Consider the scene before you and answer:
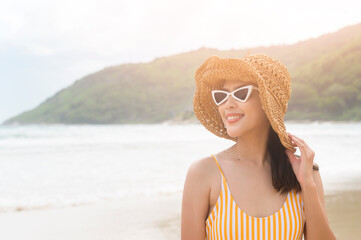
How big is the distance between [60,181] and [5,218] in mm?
2893

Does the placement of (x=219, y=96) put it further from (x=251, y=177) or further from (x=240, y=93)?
(x=251, y=177)

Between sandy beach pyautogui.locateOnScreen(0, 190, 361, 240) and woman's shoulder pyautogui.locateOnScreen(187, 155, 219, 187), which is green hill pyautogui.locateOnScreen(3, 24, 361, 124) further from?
woman's shoulder pyautogui.locateOnScreen(187, 155, 219, 187)

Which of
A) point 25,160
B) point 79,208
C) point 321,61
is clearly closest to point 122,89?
point 321,61

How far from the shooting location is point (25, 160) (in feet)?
41.0

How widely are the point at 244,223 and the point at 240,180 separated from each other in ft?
0.63

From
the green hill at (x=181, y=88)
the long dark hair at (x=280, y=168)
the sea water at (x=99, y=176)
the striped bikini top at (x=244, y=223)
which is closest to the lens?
the striped bikini top at (x=244, y=223)

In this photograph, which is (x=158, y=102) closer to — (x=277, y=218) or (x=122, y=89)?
(x=122, y=89)

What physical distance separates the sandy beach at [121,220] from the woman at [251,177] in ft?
8.81

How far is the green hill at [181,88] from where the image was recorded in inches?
2010

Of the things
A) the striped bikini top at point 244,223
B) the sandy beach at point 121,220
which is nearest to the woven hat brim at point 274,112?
the striped bikini top at point 244,223

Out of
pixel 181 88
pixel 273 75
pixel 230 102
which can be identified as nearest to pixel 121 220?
pixel 230 102

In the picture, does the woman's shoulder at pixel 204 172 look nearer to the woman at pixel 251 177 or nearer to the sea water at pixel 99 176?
the woman at pixel 251 177

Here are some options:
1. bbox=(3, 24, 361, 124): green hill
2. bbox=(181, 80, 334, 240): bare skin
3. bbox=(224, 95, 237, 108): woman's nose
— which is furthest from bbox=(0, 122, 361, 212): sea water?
bbox=(3, 24, 361, 124): green hill

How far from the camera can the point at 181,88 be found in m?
87.9
